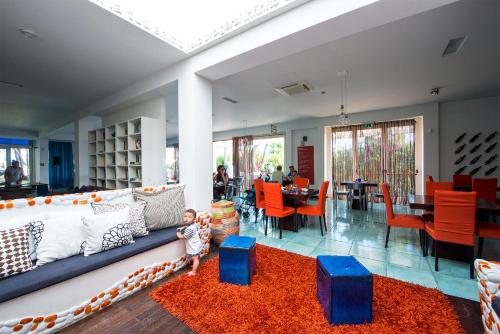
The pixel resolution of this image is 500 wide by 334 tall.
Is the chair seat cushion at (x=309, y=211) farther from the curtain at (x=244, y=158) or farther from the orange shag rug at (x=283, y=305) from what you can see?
the curtain at (x=244, y=158)

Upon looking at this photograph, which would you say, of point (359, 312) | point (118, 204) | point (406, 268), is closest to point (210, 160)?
point (118, 204)

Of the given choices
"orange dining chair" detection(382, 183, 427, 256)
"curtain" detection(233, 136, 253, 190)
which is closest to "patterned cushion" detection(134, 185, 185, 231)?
"orange dining chair" detection(382, 183, 427, 256)

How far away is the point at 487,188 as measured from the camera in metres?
3.66

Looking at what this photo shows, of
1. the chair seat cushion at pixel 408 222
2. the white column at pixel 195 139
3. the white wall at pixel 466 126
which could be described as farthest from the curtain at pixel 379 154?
the white column at pixel 195 139

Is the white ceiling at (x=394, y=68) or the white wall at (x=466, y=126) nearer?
the white ceiling at (x=394, y=68)

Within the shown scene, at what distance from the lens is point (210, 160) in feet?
10.5

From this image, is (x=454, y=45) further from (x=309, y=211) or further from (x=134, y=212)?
(x=134, y=212)

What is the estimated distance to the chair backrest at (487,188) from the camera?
Result: 3633 mm

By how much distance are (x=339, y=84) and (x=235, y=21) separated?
2.48 m

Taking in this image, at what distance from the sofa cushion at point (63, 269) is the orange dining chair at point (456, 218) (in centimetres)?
304

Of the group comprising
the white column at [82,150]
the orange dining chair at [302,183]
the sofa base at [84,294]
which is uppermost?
the white column at [82,150]

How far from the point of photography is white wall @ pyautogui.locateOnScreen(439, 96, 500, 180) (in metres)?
4.82

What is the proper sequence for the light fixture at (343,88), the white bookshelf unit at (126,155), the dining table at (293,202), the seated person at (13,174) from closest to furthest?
1. the light fixture at (343,88)
2. the dining table at (293,202)
3. the white bookshelf unit at (126,155)
4. the seated person at (13,174)

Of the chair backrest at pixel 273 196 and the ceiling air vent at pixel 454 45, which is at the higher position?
the ceiling air vent at pixel 454 45
